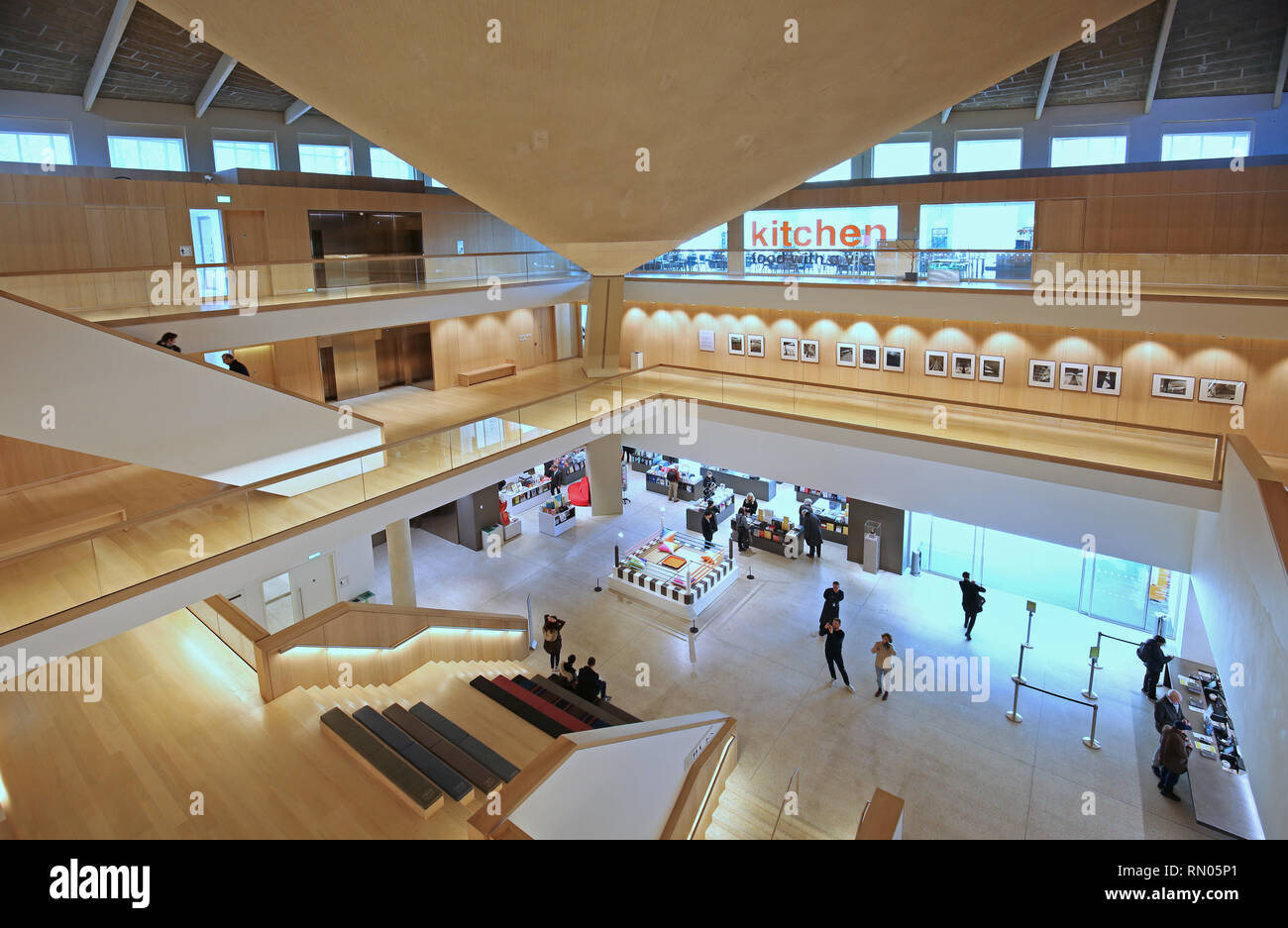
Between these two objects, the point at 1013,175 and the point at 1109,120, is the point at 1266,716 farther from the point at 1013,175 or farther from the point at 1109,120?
the point at 1109,120

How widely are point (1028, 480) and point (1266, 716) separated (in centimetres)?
684

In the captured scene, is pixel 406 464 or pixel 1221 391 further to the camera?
pixel 1221 391

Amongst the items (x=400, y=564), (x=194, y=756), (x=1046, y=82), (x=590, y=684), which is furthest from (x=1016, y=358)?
(x=194, y=756)

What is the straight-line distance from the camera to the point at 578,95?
7.26m

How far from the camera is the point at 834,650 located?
481 inches

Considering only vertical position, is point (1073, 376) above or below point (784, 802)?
above

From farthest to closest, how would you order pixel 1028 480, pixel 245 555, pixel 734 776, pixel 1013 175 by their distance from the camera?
pixel 1013 175
pixel 1028 480
pixel 734 776
pixel 245 555

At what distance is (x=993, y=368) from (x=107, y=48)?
20.3m

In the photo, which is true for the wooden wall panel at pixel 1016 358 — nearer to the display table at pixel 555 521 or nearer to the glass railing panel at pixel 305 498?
the display table at pixel 555 521

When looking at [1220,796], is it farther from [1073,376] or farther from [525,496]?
[525,496]

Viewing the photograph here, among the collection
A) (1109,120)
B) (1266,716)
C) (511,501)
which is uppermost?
(1109,120)

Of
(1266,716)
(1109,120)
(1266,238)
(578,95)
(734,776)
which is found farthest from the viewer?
(1109,120)

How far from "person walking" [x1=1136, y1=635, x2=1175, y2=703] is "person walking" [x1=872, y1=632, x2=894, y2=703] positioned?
3990 millimetres

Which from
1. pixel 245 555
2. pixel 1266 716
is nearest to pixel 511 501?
pixel 245 555
